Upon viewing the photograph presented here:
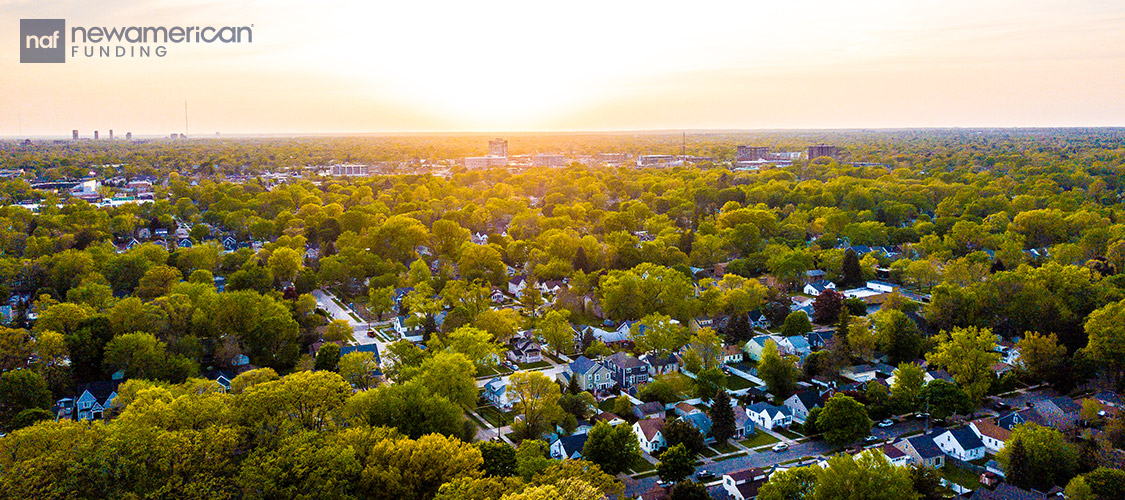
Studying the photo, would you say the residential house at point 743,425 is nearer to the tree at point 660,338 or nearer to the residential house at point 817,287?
the tree at point 660,338

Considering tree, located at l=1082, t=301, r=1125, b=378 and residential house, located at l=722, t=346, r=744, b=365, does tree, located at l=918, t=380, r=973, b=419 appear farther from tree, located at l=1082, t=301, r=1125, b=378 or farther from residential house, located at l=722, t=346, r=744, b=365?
residential house, located at l=722, t=346, r=744, b=365

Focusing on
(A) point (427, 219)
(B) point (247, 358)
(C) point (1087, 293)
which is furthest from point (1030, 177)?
(B) point (247, 358)

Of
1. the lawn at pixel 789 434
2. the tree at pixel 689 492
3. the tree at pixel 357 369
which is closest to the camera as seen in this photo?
the tree at pixel 689 492

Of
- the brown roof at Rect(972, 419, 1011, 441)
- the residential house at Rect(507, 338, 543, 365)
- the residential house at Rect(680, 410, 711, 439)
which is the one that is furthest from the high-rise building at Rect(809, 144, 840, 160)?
the residential house at Rect(680, 410, 711, 439)

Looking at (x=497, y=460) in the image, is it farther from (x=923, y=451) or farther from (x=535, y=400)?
(x=923, y=451)

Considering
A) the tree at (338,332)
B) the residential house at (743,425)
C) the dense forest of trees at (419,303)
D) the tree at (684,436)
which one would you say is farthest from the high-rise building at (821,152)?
the tree at (684,436)
